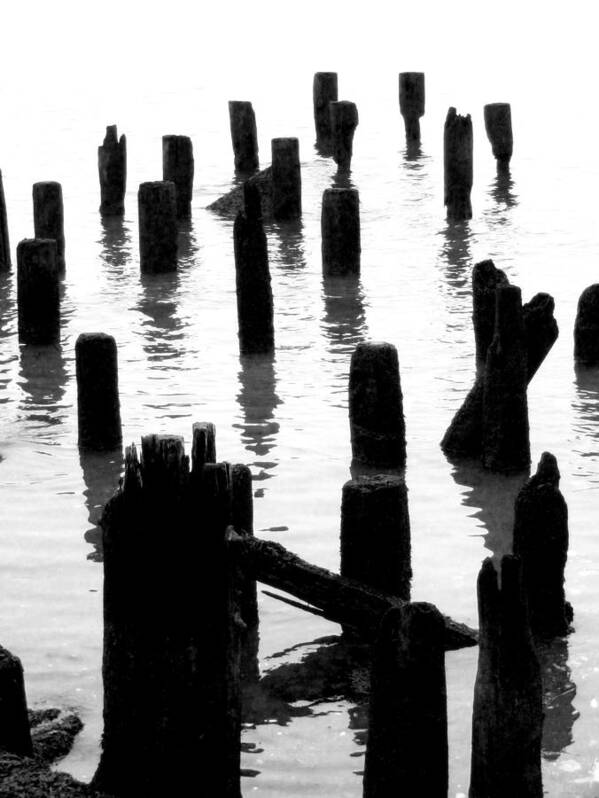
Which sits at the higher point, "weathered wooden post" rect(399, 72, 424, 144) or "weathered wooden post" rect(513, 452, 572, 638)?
"weathered wooden post" rect(399, 72, 424, 144)

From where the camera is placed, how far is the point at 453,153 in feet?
62.7

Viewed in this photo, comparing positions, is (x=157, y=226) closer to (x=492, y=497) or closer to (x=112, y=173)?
(x=112, y=173)

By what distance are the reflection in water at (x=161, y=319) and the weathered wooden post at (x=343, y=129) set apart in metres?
7.44

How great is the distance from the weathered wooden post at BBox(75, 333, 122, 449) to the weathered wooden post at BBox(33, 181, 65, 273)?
22.5ft

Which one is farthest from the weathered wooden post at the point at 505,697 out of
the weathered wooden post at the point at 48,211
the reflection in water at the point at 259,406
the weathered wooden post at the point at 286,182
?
the weathered wooden post at the point at 286,182

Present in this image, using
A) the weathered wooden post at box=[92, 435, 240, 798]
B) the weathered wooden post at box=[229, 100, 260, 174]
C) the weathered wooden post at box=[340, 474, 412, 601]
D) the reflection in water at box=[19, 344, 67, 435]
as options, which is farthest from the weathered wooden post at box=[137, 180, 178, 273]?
the weathered wooden post at box=[92, 435, 240, 798]

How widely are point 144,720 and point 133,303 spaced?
10.0 meters

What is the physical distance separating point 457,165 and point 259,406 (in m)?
8.63

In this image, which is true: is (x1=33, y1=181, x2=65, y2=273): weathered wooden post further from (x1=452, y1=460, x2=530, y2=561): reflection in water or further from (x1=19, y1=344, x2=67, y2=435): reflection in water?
(x1=452, y1=460, x2=530, y2=561): reflection in water

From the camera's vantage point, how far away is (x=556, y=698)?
6.54 metres

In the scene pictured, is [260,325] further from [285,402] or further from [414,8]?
[414,8]

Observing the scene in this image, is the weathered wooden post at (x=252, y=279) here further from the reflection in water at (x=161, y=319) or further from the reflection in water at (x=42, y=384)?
Answer: the reflection in water at (x=42, y=384)

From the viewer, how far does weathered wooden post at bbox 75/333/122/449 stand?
31.6 feet

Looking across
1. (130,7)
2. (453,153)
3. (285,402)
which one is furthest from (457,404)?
(130,7)
